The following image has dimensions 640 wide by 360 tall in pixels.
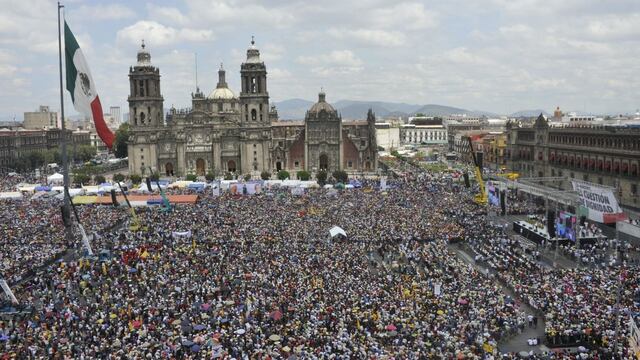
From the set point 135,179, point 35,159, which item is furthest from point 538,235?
point 35,159

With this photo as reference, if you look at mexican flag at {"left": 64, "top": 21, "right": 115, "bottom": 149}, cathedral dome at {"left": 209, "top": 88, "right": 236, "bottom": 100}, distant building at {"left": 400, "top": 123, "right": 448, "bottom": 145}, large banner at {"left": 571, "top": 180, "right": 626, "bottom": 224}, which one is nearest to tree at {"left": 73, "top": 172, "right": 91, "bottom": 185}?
cathedral dome at {"left": 209, "top": 88, "right": 236, "bottom": 100}

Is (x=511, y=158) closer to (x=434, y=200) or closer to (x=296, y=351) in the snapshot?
(x=434, y=200)

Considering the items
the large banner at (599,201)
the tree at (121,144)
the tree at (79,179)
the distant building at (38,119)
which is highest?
the distant building at (38,119)

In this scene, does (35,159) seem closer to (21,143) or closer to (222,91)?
(21,143)

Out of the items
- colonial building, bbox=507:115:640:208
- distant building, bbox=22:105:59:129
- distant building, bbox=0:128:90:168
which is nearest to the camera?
colonial building, bbox=507:115:640:208

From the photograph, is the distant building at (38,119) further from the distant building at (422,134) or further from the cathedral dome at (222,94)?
the distant building at (422,134)

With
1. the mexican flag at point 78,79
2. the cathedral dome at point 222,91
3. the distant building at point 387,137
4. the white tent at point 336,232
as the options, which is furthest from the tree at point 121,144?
the mexican flag at point 78,79

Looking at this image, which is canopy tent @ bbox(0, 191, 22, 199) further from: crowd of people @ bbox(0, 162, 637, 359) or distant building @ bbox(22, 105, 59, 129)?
distant building @ bbox(22, 105, 59, 129)
